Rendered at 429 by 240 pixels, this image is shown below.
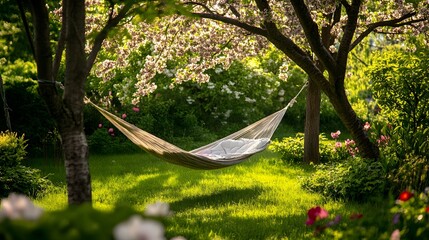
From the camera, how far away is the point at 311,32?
4453 mm

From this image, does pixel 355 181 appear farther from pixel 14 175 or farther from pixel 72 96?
pixel 14 175

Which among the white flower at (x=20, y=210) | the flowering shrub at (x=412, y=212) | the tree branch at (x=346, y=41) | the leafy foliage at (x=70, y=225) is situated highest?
the tree branch at (x=346, y=41)

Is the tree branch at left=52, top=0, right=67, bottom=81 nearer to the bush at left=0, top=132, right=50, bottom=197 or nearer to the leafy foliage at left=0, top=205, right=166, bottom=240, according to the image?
the leafy foliage at left=0, top=205, right=166, bottom=240

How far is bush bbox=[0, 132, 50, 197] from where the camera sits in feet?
16.1

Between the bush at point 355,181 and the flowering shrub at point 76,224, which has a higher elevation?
the flowering shrub at point 76,224

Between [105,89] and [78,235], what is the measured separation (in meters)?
9.56

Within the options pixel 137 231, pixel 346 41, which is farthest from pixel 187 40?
pixel 137 231

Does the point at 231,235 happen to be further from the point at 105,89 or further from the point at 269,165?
the point at 105,89

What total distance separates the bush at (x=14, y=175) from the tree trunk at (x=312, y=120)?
3.74 meters

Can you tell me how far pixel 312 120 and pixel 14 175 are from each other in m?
4.11

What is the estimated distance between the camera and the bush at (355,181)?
14.4 feet

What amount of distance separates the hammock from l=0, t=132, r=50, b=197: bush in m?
1.28

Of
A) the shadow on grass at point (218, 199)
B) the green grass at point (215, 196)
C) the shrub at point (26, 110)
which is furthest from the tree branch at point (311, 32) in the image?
the shrub at point (26, 110)

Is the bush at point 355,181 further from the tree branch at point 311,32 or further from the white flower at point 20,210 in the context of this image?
the white flower at point 20,210
